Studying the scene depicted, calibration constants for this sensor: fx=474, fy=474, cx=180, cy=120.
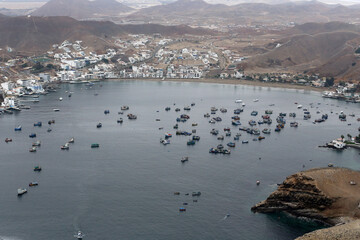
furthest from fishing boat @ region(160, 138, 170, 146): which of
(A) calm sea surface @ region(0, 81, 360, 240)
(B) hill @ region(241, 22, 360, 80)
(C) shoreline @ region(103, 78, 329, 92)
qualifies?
(B) hill @ region(241, 22, 360, 80)

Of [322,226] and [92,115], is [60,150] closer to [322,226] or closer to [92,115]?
[92,115]

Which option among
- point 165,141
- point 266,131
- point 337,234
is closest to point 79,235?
point 337,234

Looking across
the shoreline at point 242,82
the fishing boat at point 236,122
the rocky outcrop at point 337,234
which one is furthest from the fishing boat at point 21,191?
the shoreline at point 242,82

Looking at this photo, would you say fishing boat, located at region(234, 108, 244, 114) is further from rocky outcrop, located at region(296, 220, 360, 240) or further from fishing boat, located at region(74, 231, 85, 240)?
rocky outcrop, located at region(296, 220, 360, 240)

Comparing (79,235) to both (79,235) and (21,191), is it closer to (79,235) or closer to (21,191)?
(79,235)

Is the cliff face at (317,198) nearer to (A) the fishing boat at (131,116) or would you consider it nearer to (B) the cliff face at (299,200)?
(B) the cliff face at (299,200)

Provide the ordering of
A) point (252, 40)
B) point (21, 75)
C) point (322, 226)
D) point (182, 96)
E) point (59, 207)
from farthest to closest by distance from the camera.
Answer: point (252, 40)
point (21, 75)
point (182, 96)
point (59, 207)
point (322, 226)

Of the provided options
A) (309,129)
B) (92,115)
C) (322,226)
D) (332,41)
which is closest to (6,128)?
(92,115)
